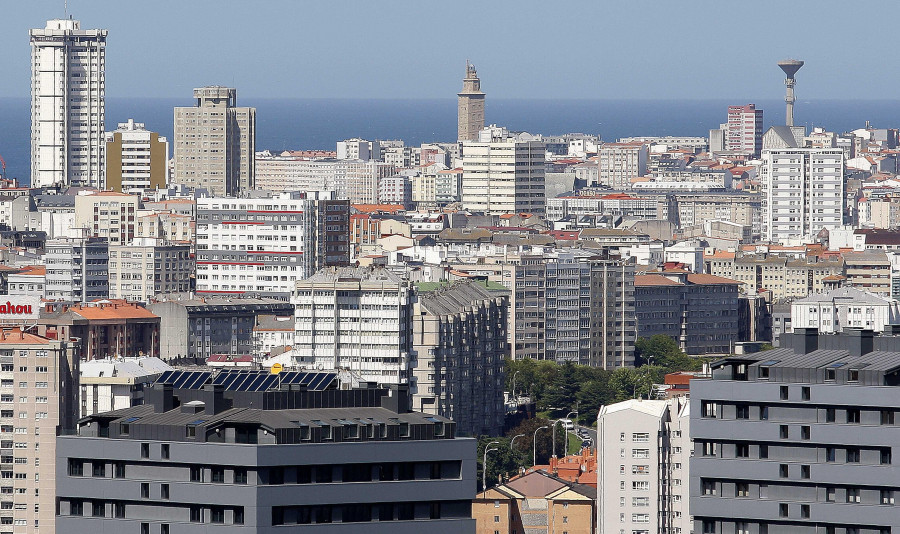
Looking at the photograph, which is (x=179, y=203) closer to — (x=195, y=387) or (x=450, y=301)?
Result: (x=450, y=301)

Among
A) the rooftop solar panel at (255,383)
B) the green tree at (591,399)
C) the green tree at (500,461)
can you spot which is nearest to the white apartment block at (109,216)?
the green tree at (591,399)

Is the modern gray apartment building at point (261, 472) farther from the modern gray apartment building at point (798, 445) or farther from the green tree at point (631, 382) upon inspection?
the green tree at point (631, 382)

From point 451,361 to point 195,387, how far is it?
57728 millimetres

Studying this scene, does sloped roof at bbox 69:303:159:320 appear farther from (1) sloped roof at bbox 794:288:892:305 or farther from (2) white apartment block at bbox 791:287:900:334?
(1) sloped roof at bbox 794:288:892:305

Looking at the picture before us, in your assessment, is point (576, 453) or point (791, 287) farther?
point (791, 287)

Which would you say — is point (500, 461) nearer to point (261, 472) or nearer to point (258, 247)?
point (261, 472)

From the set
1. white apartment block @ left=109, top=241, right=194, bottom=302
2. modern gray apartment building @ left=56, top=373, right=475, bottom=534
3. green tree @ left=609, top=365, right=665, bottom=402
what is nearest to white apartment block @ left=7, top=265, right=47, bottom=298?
white apartment block @ left=109, top=241, right=194, bottom=302

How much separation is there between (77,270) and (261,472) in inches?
3902

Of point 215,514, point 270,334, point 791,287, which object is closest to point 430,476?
point 215,514

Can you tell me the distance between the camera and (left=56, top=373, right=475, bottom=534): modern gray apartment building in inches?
1816

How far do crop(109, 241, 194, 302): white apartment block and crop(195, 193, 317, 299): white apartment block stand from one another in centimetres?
157

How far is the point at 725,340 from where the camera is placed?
149 m

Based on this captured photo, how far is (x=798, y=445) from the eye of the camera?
163ft

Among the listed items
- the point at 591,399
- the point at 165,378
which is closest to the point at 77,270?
the point at 591,399
